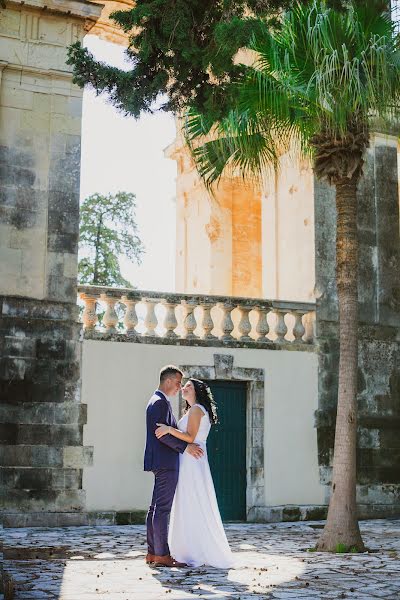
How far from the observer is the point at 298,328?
1519 cm

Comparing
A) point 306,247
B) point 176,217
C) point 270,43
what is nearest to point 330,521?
point 270,43

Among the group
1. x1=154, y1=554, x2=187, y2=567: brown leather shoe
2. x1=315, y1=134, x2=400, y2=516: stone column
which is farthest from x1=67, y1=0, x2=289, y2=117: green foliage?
x1=315, y1=134, x2=400, y2=516: stone column

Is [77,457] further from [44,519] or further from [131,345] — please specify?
[131,345]

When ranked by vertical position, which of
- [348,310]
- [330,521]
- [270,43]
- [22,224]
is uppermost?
[270,43]

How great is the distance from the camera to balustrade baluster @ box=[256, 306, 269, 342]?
49.0 feet

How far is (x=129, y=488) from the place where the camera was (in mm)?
13508

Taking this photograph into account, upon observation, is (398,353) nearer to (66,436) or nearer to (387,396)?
(387,396)

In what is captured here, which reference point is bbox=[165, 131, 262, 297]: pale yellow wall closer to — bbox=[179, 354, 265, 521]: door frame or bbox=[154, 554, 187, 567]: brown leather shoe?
bbox=[179, 354, 265, 521]: door frame

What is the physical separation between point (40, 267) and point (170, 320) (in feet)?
7.53

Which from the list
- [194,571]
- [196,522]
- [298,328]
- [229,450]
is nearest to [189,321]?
[298,328]

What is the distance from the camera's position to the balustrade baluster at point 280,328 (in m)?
15.0

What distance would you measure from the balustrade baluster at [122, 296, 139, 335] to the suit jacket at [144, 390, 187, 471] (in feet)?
18.3

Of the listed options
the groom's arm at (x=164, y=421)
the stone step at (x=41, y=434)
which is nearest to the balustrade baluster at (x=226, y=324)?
the stone step at (x=41, y=434)

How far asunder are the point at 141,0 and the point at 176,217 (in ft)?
47.6
